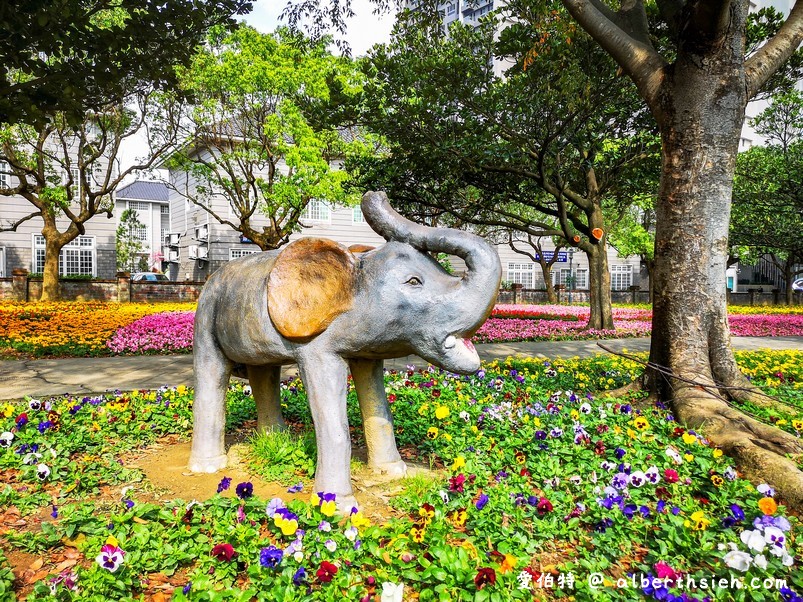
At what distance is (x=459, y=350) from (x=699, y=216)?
10.0ft

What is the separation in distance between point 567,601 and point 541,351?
8.15 meters

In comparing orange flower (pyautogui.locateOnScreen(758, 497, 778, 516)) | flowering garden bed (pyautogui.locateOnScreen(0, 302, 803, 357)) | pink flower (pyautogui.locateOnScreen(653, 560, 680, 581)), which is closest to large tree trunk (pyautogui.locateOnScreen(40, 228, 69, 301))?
flowering garden bed (pyautogui.locateOnScreen(0, 302, 803, 357))

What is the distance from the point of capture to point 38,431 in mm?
4074

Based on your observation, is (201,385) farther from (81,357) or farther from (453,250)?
(81,357)

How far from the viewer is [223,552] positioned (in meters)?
2.36

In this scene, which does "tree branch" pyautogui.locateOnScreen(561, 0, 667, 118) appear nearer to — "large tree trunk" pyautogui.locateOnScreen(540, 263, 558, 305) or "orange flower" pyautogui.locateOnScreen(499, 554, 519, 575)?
"orange flower" pyautogui.locateOnScreen(499, 554, 519, 575)

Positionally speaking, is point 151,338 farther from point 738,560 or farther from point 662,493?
point 738,560

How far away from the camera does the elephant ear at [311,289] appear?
9.62 feet

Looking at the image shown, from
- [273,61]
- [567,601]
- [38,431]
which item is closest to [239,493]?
[567,601]

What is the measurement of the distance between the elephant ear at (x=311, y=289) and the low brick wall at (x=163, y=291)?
2003cm

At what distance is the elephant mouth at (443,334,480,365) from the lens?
279 cm

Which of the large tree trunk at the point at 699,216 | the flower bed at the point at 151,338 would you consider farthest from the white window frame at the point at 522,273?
the large tree trunk at the point at 699,216

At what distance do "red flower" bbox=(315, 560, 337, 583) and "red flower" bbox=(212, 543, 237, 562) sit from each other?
453 mm

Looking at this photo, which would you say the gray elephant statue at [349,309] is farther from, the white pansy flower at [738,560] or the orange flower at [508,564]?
the white pansy flower at [738,560]
